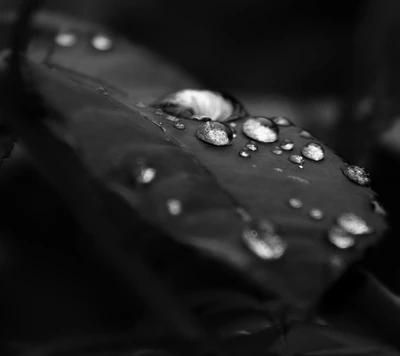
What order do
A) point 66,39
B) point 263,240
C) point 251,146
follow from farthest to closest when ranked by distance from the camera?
point 66,39 < point 251,146 < point 263,240

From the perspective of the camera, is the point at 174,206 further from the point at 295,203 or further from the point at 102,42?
the point at 102,42

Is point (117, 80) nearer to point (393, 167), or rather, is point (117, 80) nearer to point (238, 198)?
point (238, 198)

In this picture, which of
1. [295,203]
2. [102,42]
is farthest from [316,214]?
[102,42]

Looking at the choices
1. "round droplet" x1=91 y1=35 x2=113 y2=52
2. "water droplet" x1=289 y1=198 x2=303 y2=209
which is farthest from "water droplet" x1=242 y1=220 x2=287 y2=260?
"round droplet" x1=91 y1=35 x2=113 y2=52

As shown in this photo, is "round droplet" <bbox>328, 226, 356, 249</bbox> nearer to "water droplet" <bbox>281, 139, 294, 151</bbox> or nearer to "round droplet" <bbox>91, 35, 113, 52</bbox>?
"water droplet" <bbox>281, 139, 294, 151</bbox>

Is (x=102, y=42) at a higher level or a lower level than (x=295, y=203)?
lower

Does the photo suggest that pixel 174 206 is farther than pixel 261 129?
No
